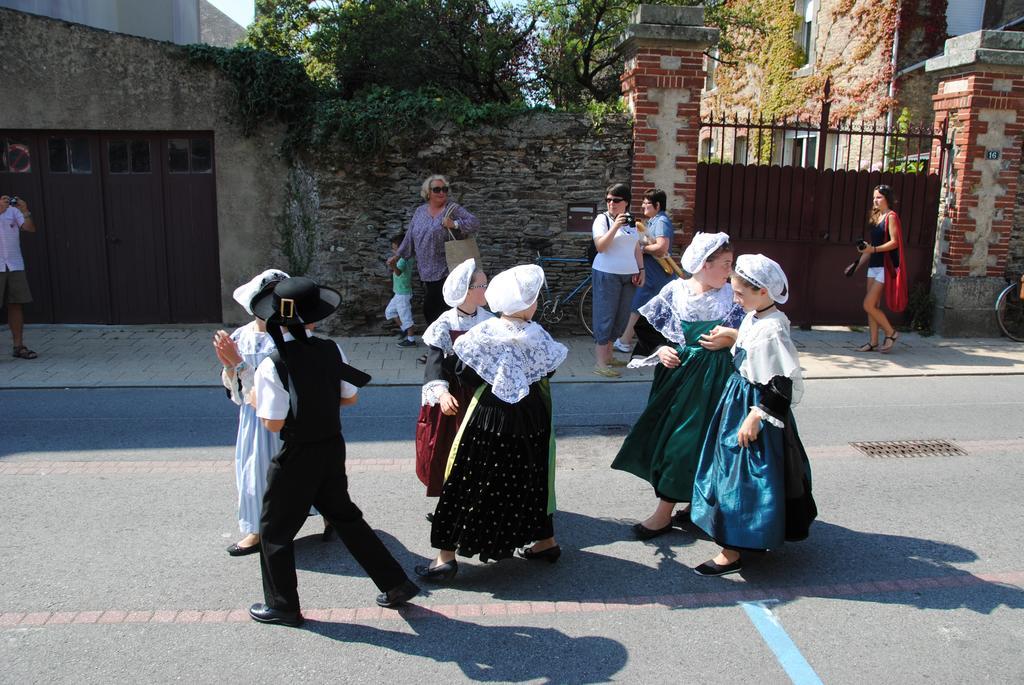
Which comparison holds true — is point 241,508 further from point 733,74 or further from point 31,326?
point 733,74

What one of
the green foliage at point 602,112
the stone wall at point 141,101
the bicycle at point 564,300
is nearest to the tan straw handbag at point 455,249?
the bicycle at point 564,300

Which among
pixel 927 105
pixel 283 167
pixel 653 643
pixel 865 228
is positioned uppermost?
pixel 927 105

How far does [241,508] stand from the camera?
179 inches

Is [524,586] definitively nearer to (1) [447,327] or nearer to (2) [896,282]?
(1) [447,327]

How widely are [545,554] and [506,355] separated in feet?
3.91

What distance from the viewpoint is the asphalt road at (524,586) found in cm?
357

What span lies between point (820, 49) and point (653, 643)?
15.8 metres

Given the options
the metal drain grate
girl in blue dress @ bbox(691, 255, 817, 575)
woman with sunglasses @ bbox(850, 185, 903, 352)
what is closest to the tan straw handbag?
the metal drain grate

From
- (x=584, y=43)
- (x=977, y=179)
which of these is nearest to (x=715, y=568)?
(x=977, y=179)

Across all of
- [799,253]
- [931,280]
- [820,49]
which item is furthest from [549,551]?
[820,49]

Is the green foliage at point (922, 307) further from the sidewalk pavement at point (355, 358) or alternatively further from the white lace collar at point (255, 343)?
the white lace collar at point (255, 343)

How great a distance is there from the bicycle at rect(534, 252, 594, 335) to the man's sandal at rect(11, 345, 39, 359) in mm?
5687

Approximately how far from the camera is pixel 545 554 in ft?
14.8

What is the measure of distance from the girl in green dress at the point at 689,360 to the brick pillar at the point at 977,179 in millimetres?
7506
